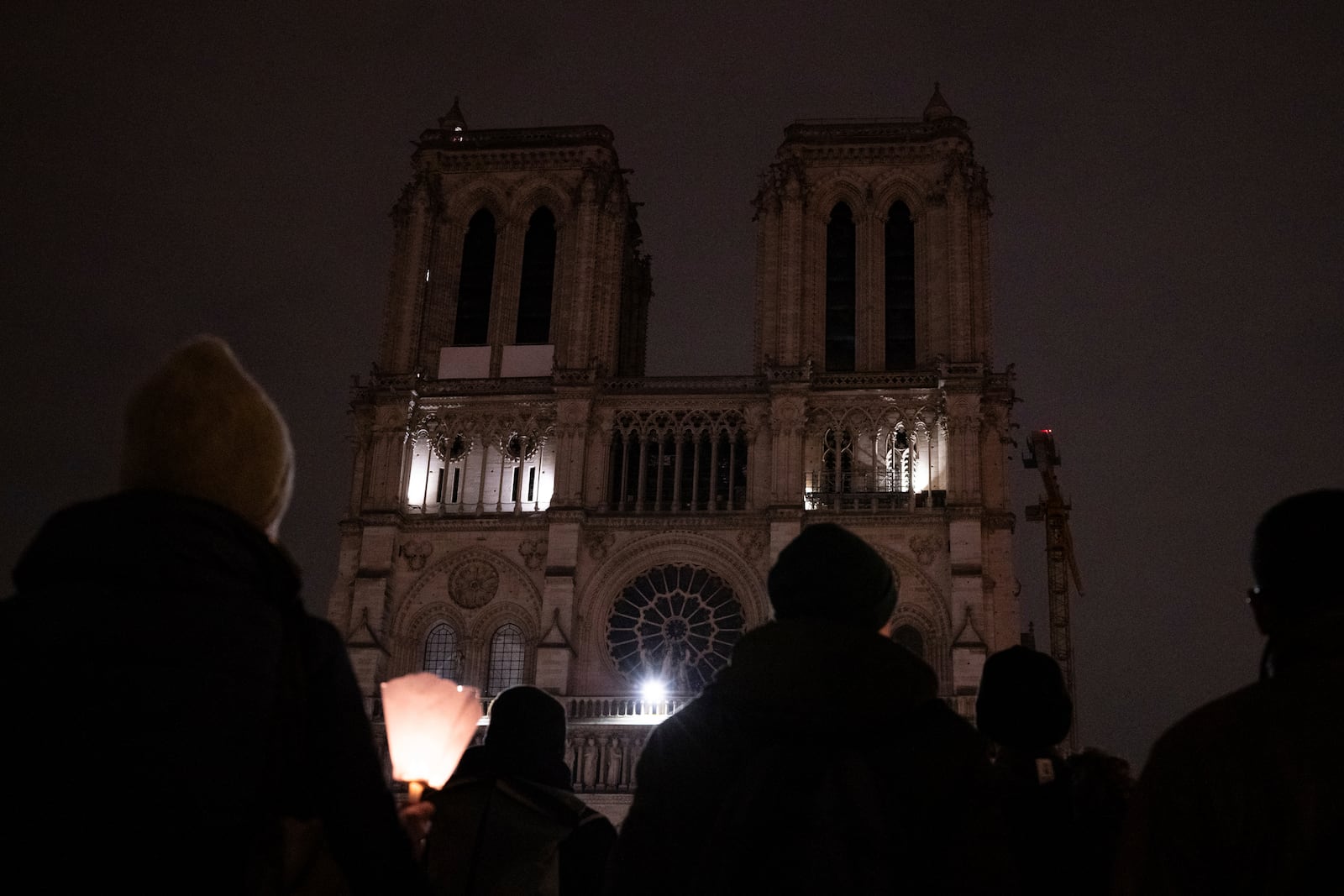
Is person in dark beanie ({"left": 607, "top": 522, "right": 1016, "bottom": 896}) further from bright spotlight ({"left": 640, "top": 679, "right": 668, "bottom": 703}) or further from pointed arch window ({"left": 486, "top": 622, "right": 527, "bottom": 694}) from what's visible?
pointed arch window ({"left": 486, "top": 622, "right": 527, "bottom": 694})

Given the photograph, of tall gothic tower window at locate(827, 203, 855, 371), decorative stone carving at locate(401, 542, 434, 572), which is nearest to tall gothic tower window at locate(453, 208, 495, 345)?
decorative stone carving at locate(401, 542, 434, 572)

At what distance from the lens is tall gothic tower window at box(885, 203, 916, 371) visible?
35.3 metres

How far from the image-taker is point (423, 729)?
419cm

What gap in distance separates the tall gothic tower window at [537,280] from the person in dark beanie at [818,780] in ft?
111

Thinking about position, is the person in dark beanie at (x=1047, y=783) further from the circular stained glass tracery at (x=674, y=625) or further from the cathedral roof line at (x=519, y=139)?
the cathedral roof line at (x=519, y=139)

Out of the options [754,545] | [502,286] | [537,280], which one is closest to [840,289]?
[754,545]

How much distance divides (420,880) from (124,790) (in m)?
0.61

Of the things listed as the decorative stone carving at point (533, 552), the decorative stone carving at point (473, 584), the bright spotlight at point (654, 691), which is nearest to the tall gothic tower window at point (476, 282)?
the decorative stone carving at point (533, 552)

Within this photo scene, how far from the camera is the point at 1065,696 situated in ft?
15.4

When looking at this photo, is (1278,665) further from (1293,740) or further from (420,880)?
(420,880)

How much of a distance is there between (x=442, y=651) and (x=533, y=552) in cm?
357

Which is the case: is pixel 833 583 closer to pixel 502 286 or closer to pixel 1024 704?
pixel 1024 704

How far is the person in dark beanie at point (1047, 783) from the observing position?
13.4 feet

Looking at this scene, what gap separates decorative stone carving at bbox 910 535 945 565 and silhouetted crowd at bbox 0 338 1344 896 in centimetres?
2907
